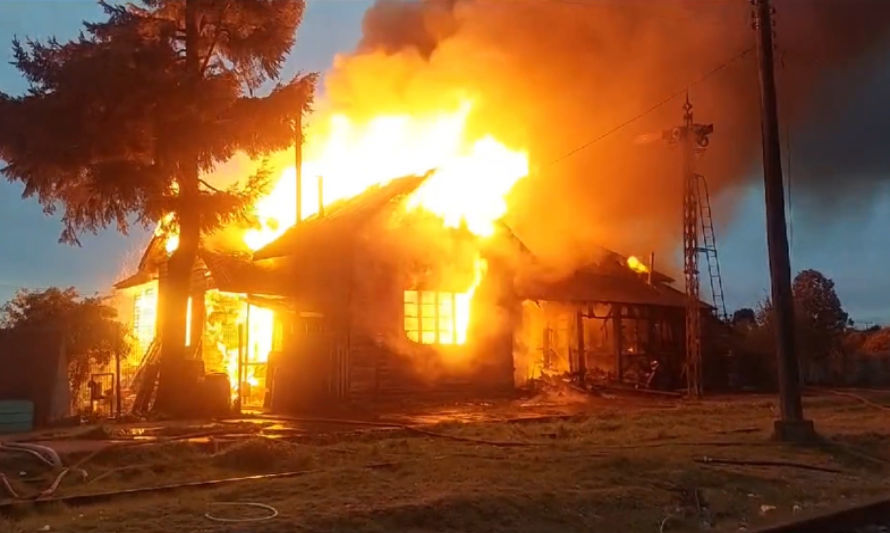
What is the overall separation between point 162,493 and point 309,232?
Answer: 1580cm

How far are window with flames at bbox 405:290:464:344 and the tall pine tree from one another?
6128 millimetres

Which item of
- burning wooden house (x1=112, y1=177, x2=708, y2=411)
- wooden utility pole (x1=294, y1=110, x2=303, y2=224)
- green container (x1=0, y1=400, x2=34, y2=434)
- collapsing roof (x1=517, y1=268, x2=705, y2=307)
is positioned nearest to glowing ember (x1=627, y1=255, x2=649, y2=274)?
collapsing roof (x1=517, y1=268, x2=705, y2=307)

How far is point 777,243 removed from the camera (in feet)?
50.1

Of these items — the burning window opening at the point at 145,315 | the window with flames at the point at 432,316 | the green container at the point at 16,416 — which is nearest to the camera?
the green container at the point at 16,416

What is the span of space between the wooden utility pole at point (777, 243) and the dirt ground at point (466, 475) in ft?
2.83

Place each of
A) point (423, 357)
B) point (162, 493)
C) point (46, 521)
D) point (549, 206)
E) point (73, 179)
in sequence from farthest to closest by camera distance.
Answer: point (549, 206)
point (423, 357)
point (73, 179)
point (162, 493)
point (46, 521)

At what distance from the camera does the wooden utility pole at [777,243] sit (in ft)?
48.5

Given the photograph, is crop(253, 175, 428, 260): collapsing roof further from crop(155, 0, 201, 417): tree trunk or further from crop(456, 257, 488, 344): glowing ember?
crop(155, 0, 201, 417): tree trunk

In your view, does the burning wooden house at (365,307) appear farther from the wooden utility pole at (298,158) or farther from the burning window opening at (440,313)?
the wooden utility pole at (298,158)

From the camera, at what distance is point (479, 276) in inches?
995

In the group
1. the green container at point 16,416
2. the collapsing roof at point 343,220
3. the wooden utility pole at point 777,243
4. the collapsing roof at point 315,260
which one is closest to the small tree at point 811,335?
the collapsing roof at point 315,260

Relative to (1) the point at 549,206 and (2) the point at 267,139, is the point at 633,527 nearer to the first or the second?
(2) the point at 267,139

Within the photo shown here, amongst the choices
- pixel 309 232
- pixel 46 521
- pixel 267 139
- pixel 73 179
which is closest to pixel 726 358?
pixel 309 232

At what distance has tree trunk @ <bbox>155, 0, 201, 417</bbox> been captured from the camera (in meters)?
18.6
